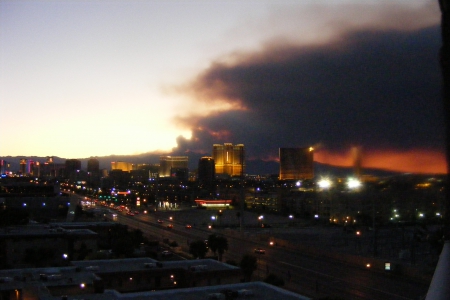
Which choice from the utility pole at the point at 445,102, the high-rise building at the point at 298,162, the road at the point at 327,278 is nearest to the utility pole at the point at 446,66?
the utility pole at the point at 445,102

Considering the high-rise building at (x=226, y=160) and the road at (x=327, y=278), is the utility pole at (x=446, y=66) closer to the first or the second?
the road at (x=327, y=278)

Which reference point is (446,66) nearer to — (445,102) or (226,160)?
(445,102)

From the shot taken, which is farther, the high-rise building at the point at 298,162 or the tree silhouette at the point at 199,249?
the high-rise building at the point at 298,162

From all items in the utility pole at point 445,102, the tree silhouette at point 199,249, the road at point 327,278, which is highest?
Result: the utility pole at point 445,102

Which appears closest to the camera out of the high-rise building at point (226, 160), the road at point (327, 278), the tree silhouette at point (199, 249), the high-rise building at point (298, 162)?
the road at point (327, 278)

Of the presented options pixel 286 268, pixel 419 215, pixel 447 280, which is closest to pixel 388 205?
pixel 419 215

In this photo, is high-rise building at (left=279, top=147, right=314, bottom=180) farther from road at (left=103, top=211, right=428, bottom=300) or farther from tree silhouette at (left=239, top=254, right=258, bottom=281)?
tree silhouette at (left=239, top=254, right=258, bottom=281)

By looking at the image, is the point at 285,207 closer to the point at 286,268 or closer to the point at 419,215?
the point at 419,215

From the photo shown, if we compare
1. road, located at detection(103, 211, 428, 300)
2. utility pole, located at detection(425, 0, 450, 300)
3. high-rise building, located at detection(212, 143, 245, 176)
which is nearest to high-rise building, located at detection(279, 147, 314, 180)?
high-rise building, located at detection(212, 143, 245, 176)

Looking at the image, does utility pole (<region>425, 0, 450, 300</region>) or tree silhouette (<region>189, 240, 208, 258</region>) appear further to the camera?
tree silhouette (<region>189, 240, 208, 258</region>)
